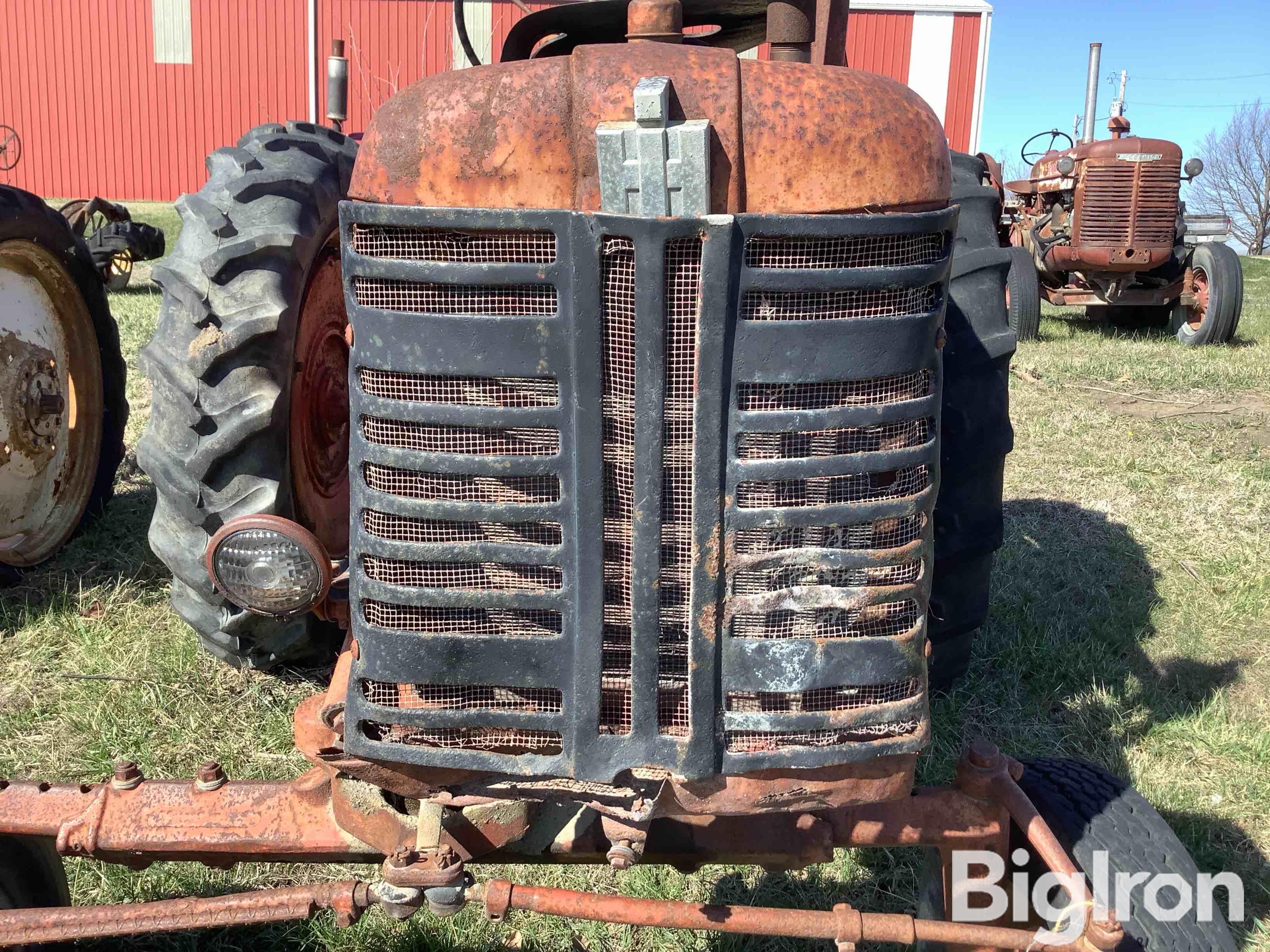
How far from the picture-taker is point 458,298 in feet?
4.85

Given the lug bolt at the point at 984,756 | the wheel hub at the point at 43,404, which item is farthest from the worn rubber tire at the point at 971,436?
the wheel hub at the point at 43,404

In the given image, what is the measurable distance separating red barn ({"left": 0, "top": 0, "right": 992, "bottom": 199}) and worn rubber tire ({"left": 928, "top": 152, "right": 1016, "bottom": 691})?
1838 centimetres

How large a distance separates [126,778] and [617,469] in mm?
1072

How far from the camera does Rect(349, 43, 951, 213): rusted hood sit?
56.7 inches

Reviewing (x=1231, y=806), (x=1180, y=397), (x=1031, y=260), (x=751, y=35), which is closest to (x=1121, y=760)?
(x=1231, y=806)

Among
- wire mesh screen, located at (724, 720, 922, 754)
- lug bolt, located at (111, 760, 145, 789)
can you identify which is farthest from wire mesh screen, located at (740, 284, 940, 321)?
lug bolt, located at (111, 760, 145, 789)

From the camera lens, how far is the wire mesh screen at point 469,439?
150 centimetres

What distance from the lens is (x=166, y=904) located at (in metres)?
1.70

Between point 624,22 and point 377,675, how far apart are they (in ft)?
5.03

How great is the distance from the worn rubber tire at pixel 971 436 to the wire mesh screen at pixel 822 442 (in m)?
1.05

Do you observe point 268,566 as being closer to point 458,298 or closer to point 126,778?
point 126,778

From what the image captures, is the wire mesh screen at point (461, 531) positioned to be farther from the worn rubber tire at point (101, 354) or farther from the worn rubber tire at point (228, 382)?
the worn rubber tire at point (101, 354)

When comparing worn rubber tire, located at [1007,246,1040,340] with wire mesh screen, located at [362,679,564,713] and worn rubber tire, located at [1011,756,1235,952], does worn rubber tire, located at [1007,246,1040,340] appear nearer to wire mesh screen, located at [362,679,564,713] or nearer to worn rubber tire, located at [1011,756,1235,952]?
worn rubber tire, located at [1011,756,1235,952]

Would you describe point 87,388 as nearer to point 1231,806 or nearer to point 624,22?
point 624,22
